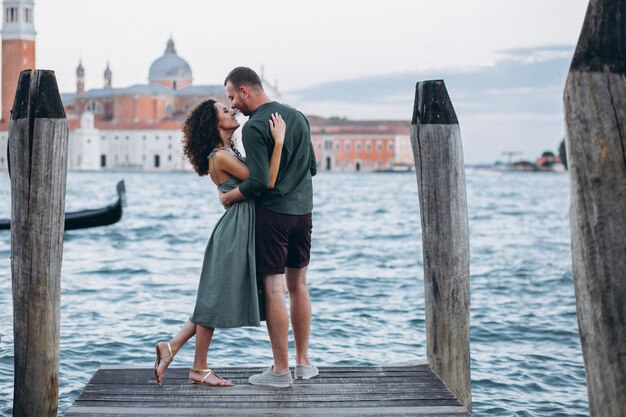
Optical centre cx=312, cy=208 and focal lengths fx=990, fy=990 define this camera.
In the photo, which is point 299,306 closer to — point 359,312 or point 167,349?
point 167,349

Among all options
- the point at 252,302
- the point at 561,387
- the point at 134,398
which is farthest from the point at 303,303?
the point at 561,387

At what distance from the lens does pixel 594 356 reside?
1631 millimetres

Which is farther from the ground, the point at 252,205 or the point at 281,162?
the point at 281,162

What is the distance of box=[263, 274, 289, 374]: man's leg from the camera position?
236 cm

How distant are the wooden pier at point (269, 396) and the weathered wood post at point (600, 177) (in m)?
0.69

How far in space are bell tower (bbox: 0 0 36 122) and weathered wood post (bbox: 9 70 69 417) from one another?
182ft

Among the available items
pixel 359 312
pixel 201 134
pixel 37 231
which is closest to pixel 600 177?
pixel 201 134

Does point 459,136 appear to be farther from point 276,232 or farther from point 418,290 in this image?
point 418,290

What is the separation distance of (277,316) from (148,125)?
194 ft

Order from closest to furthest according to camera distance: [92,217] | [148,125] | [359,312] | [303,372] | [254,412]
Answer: [254,412]
[303,372]
[359,312]
[92,217]
[148,125]

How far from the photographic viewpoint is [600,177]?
61.1 inches

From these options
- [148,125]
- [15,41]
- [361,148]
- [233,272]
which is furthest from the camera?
[361,148]

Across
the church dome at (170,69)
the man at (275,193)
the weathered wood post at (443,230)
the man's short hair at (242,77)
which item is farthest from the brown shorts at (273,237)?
the church dome at (170,69)

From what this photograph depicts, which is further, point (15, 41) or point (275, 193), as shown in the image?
point (15, 41)
